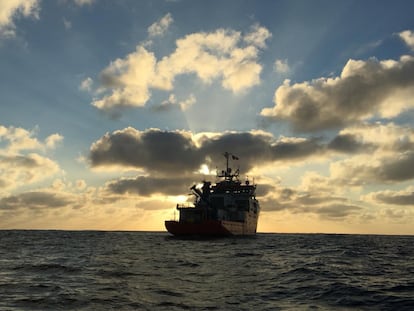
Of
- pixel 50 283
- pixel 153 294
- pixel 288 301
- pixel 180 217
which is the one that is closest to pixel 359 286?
pixel 288 301

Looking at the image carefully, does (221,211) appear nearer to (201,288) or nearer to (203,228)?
(203,228)

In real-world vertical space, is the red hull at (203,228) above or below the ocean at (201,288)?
above

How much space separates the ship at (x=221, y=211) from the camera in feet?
240

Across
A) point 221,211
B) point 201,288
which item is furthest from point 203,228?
point 201,288

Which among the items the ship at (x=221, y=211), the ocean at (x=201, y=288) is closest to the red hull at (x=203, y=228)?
the ship at (x=221, y=211)

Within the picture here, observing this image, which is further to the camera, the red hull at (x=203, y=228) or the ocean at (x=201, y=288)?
the red hull at (x=203, y=228)

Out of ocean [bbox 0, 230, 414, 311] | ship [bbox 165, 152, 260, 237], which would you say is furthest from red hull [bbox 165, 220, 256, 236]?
ocean [bbox 0, 230, 414, 311]

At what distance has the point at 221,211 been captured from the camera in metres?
83.0

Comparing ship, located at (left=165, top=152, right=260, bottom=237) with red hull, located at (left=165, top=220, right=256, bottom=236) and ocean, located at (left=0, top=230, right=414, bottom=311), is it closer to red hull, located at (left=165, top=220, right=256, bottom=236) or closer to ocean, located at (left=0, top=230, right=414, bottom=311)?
red hull, located at (left=165, top=220, right=256, bottom=236)

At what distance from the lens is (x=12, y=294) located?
16.8 m

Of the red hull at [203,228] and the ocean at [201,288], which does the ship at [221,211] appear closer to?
the red hull at [203,228]

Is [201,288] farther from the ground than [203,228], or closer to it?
closer to it

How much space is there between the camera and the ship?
73000 mm

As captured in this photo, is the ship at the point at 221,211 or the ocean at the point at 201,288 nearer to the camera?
the ocean at the point at 201,288
